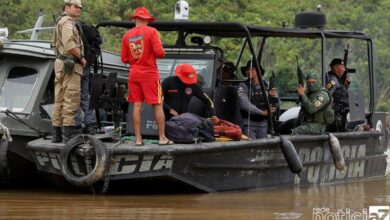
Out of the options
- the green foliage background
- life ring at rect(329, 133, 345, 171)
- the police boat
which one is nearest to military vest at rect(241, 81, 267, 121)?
the police boat

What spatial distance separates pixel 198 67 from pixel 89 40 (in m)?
1.43

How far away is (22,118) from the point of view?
13.5 metres

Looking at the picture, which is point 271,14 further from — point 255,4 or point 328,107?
point 328,107

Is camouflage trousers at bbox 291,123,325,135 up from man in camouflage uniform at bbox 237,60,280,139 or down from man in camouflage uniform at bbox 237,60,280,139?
down

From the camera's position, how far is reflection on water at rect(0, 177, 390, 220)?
34.9ft

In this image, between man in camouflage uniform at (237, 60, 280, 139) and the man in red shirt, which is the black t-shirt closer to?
the man in red shirt

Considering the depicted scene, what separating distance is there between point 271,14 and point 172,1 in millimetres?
2463

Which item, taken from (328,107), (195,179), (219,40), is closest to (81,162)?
(195,179)

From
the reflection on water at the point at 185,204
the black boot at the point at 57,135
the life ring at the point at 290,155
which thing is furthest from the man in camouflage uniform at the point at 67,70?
the life ring at the point at 290,155

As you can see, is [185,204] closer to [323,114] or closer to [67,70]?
[67,70]

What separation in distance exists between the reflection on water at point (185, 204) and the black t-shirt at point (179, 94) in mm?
1068

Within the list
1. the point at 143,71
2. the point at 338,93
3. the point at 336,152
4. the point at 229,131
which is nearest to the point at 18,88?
the point at 143,71

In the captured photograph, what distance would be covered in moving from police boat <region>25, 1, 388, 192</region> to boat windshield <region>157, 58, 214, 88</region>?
0.04 ft

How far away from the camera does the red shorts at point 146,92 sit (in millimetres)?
12180
